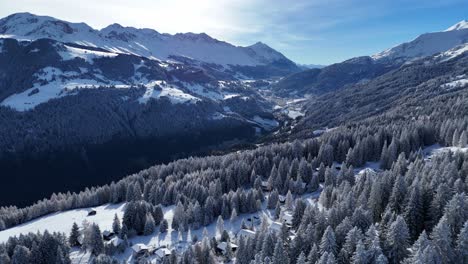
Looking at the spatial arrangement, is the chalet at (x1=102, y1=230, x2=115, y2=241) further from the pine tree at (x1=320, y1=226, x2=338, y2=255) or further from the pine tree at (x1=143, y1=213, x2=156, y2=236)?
the pine tree at (x1=320, y1=226, x2=338, y2=255)

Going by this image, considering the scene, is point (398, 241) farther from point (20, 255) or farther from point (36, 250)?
point (20, 255)

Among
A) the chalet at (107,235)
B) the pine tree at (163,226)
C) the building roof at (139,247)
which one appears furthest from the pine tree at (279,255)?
the chalet at (107,235)

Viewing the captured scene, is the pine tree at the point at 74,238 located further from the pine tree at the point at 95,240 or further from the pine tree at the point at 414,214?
the pine tree at the point at 414,214

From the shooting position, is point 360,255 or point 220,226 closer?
point 360,255

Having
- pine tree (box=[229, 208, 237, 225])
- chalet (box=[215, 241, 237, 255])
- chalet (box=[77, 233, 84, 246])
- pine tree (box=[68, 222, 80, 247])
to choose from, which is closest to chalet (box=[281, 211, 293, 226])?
pine tree (box=[229, 208, 237, 225])

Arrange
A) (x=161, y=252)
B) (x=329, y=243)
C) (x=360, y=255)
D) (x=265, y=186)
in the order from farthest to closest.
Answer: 1. (x=265, y=186)
2. (x=161, y=252)
3. (x=329, y=243)
4. (x=360, y=255)

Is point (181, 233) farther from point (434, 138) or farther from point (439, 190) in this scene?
point (434, 138)

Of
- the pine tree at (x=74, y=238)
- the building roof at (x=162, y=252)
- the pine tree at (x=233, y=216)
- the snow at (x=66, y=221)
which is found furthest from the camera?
the snow at (x=66, y=221)

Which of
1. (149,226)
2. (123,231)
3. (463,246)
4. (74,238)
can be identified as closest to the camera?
(463,246)

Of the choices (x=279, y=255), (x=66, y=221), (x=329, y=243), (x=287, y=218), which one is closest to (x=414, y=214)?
(x=329, y=243)

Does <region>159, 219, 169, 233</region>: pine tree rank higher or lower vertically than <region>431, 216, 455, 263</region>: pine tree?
lower
